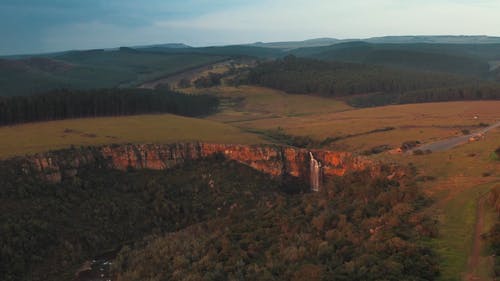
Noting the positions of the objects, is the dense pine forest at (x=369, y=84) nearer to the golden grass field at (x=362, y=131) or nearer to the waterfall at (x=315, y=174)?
the golden grass field at (x=362, y=131)

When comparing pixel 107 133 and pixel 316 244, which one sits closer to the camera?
pixel 316 244

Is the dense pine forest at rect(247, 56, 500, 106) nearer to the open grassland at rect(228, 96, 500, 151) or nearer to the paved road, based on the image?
the open grassland at rect(228, 96, 500, 151)

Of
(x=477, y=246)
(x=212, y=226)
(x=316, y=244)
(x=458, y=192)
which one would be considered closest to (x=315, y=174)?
(x=212, y=226)

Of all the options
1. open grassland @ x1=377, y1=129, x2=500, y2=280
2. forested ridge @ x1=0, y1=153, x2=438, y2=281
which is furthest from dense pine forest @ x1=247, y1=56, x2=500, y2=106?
forested ridge @ x1=0, y1=153, x2=438, y2=281

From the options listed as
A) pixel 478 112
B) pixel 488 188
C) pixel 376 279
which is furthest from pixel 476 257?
pixel 478 112

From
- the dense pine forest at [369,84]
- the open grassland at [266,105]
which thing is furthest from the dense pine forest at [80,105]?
the dense pine forest at [369,84]

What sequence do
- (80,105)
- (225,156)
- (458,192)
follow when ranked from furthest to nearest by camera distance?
(80,105) < (225,156) < (458,192)

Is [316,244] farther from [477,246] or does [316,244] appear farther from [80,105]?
[80,105]

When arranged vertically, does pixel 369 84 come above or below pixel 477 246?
above
